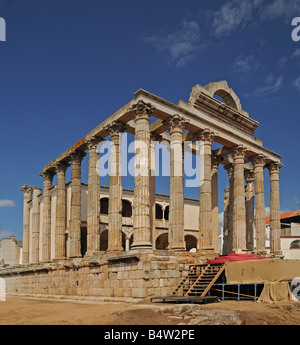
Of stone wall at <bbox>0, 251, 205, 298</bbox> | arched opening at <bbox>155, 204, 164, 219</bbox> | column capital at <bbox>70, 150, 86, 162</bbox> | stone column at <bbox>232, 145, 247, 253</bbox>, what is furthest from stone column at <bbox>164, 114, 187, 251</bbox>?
arched opening at <bbox>155, 204, 164, 219</bbox>

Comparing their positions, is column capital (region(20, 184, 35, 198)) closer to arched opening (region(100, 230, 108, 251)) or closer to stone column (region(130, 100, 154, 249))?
arched opening (region(100, 230, 108, 251))

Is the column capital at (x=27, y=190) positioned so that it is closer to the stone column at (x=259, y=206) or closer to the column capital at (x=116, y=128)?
the column capital at (x=116, y=128)

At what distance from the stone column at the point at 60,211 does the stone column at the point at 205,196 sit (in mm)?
12266

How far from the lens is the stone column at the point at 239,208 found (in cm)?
2777

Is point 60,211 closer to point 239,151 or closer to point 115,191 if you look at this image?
point 115,191

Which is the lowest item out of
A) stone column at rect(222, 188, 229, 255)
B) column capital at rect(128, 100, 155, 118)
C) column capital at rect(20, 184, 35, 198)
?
stone column at rect(222, 188, 229, 255)

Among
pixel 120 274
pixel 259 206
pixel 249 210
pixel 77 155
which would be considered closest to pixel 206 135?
pixel 259 206

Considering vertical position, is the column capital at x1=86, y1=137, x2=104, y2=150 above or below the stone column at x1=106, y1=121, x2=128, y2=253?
above

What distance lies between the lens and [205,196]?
25.7 metres

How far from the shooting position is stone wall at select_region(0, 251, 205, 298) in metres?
20.2

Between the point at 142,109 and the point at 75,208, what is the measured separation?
10.9 m

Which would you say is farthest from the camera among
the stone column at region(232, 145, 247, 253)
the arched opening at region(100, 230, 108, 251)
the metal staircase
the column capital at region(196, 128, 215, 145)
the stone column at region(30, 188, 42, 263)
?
the arched opening at region(100, 230, 108, 251)

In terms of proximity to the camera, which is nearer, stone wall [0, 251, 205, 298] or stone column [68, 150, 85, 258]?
stone wall [0, 251, 205, 298]

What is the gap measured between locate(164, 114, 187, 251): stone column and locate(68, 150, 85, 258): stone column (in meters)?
8.43
